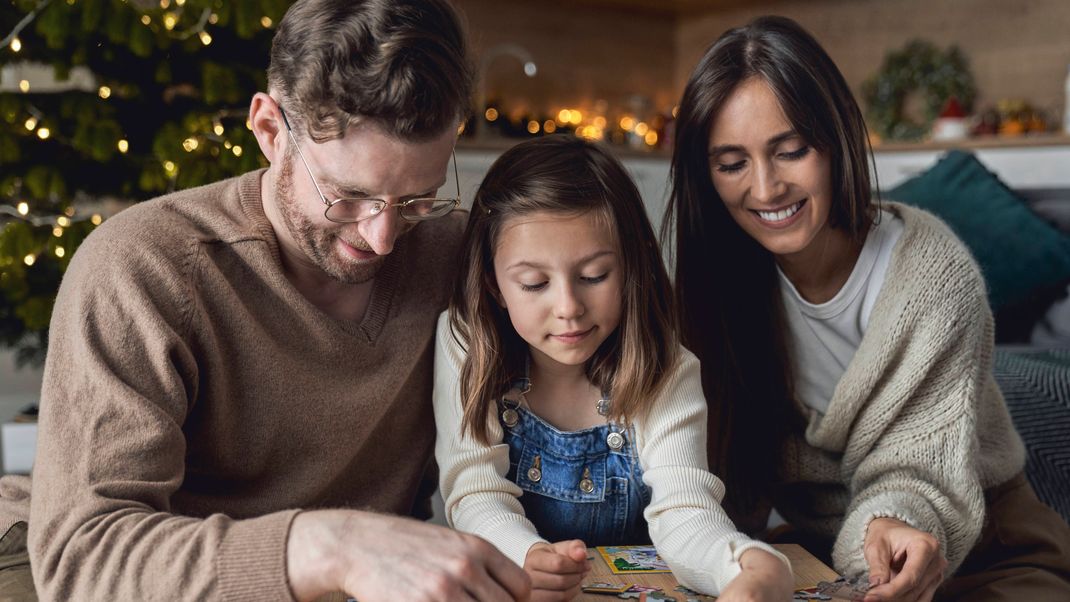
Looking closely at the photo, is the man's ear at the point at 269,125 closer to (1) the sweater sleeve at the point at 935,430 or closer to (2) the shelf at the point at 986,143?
(1) the sweater sleeve at the point at 935,430

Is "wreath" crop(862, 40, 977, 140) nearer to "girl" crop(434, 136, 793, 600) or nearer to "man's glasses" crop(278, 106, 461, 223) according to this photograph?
"girl" crop(434, 136, 793, 600)

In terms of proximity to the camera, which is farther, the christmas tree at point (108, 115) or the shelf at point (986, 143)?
the shelf at point (986, 143)

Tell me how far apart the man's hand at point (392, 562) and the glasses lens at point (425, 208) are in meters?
0.48

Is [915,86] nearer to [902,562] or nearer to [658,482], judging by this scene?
[902,562]

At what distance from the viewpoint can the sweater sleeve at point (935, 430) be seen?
1.58m

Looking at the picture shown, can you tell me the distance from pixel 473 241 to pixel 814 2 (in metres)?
4.81

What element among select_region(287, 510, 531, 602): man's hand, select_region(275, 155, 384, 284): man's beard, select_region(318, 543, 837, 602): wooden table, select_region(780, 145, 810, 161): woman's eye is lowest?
select_region(318, 543, 837, 602): wooden table

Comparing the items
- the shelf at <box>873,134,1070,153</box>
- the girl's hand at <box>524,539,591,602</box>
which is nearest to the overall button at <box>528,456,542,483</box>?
the girl's hand at <box>524,539,591,602</box>

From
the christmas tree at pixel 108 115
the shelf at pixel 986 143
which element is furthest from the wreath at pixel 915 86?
the christmas tree at pixel 108 115

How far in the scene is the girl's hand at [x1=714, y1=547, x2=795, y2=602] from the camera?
1.14 metres

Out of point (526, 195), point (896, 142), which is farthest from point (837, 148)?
point (896, 142)

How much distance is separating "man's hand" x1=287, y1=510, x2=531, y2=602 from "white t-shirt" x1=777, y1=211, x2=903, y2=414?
914 mm

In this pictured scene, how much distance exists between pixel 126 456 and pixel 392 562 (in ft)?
1.26

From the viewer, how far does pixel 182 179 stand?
8.96ft
